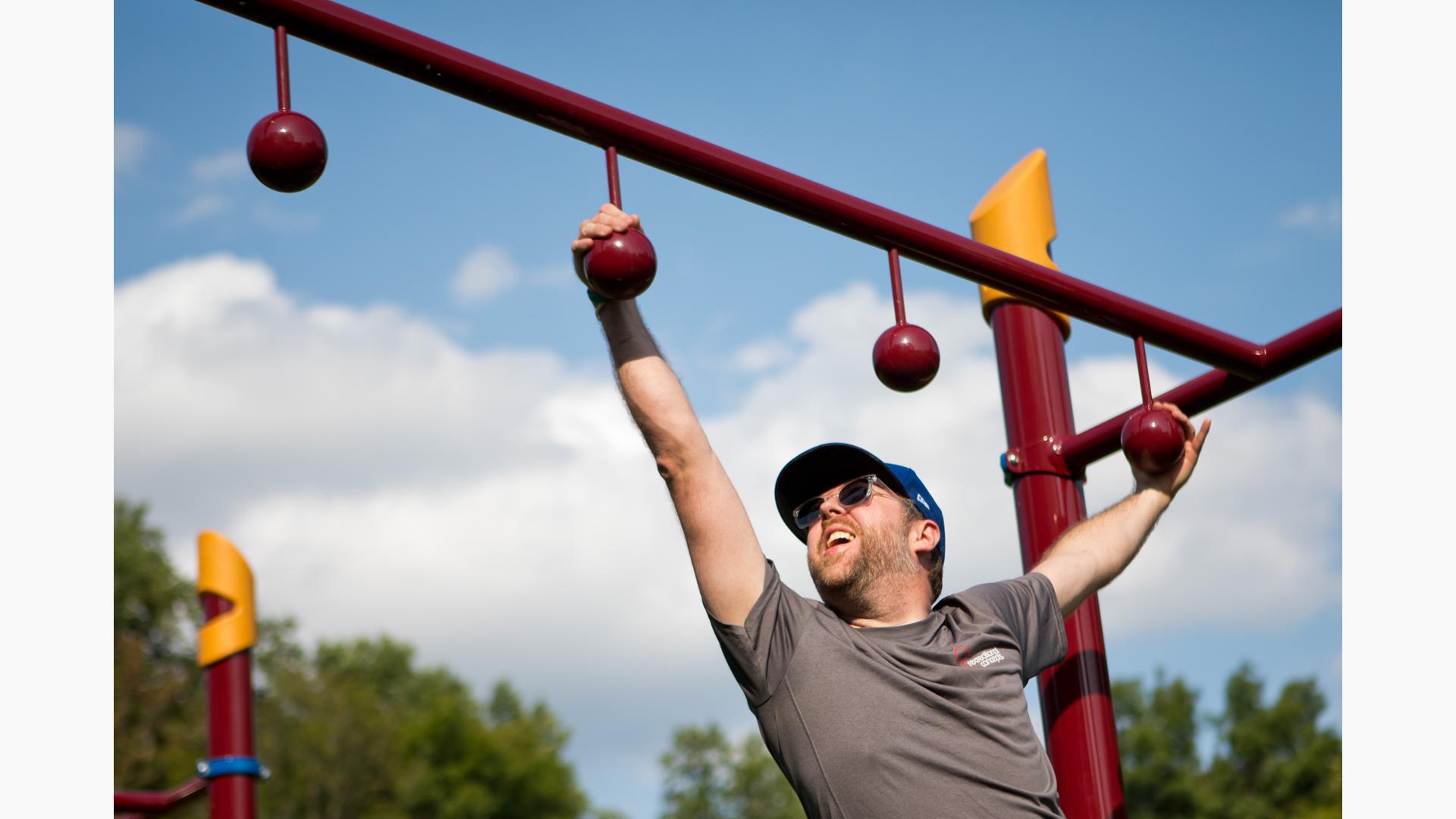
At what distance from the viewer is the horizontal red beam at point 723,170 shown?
92.2 inches

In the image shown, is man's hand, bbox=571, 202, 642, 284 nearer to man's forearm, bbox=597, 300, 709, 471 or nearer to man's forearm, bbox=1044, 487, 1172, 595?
man's forearm, bbox=597, 300, 709, 471

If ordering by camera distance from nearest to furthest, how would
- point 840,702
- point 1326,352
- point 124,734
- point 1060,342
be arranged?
1. point 840,702
2. point 1326,352
3. point 1060,342
4. point 124,734

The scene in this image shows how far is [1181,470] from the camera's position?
3.36 metres

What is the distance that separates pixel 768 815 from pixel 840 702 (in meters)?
44.5

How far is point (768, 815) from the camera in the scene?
45250 millimetres

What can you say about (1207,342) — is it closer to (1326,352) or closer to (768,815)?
(1326,352)

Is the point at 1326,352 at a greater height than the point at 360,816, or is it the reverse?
the point at 360,816

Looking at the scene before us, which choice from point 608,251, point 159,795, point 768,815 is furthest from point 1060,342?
point 768,815

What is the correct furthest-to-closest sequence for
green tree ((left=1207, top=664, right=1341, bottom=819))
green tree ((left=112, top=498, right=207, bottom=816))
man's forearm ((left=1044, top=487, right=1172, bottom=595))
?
green tree ((left=1207, top=664, right=1341, bottom=819)) → green tree ((left=112, top=498, right=207, bottom=816)) → man's forearm ((left=1044, top=487, right=1172, bottom=595))

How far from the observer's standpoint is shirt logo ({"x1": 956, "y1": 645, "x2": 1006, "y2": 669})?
2.75 meters

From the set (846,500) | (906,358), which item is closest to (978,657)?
(846,500)

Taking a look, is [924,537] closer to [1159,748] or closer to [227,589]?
[227,589]

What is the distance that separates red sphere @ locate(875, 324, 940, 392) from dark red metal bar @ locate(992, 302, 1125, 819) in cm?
83

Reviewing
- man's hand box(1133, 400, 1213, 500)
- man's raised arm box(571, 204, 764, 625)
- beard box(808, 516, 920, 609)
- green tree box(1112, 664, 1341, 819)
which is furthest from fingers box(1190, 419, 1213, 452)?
Result: green tree box(1112, 664, 1341, 819)
